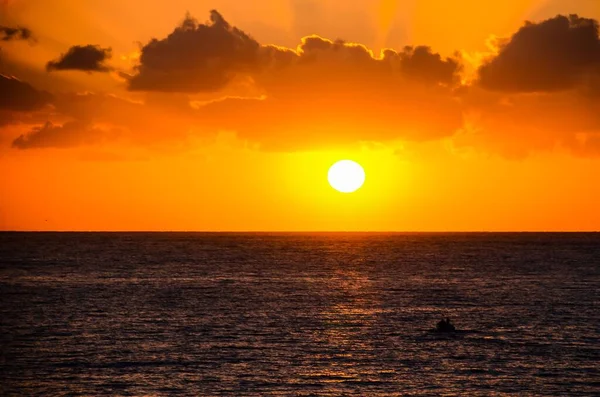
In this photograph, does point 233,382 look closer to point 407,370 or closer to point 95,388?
point 95,388

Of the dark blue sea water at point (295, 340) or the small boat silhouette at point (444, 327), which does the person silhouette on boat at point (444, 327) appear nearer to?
the small boat silhouette at point (444, 327)

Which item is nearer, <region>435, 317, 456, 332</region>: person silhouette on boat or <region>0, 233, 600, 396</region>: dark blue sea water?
<region>0, 233, 600, 396</region>: dark blue sea water

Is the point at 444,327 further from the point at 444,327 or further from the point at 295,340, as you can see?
the point at 295,340

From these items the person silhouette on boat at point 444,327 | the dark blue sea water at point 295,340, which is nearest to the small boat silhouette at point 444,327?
the person silhouette on boat at point 444,327

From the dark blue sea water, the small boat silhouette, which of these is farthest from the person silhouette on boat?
the dark blue sea water

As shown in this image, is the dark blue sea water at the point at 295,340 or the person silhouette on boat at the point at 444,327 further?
the person silhouette on boat at the point at 444,327

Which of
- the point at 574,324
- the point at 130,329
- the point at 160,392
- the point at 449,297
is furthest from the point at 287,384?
the point at 449,297

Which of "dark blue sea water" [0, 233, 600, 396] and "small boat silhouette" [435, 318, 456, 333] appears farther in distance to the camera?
"small boat silhouette" [435, 318, 456, 333]

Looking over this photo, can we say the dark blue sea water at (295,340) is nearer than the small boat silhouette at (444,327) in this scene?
Yes

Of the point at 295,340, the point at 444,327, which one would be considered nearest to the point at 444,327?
the point at 444,327

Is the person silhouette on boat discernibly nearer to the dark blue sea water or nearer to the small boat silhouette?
the small boat silhouette

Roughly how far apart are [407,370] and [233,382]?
49.2 feet

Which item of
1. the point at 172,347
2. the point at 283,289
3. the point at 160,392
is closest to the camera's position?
the point at 160,392

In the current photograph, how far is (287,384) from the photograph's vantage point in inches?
2638
